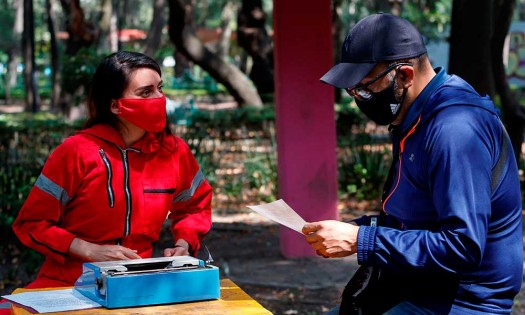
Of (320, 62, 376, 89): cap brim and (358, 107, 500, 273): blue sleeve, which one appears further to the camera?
(320, 62, 376, 89): cap brim

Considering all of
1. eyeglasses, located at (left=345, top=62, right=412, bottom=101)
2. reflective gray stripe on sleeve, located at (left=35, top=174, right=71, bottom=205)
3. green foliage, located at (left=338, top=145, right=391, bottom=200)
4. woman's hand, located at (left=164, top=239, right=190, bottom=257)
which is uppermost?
eyeglasses, located at (left=345, top=62, right=412, bottom=101)

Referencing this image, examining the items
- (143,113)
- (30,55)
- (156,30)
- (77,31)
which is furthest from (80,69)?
(156,30)

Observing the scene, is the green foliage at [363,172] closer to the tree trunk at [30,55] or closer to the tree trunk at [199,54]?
the tree trunk at [199,54]

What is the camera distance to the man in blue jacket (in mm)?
2781

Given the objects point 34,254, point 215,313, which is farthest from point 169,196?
point 34,254

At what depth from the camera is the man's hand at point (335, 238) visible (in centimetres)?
297

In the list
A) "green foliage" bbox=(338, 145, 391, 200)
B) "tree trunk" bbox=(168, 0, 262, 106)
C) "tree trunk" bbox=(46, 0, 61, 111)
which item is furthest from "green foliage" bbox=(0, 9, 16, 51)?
"green foliage" bbox=(338, 145, 391, 200)

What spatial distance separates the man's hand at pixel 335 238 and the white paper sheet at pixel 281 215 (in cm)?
12

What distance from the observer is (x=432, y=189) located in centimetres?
286

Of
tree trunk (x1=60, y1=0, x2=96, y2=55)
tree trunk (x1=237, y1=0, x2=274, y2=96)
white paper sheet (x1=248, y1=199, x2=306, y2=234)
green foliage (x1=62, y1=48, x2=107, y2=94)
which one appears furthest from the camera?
tree trunk (x1=237, y1=0, x2=274, y2=96)

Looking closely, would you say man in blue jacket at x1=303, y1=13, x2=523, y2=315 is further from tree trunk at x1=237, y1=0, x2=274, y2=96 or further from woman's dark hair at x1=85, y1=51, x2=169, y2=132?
tree trunk at x1=237, y1=0, x2=274, y2=96

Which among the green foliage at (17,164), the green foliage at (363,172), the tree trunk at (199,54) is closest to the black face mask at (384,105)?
the green foliage at (17,164)

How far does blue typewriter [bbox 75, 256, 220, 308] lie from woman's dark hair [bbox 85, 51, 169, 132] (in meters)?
0.90

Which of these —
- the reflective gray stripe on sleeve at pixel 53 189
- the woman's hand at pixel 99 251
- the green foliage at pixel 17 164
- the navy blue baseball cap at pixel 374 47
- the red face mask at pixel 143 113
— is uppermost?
the navy blue baseball cap at pixel 374 47
